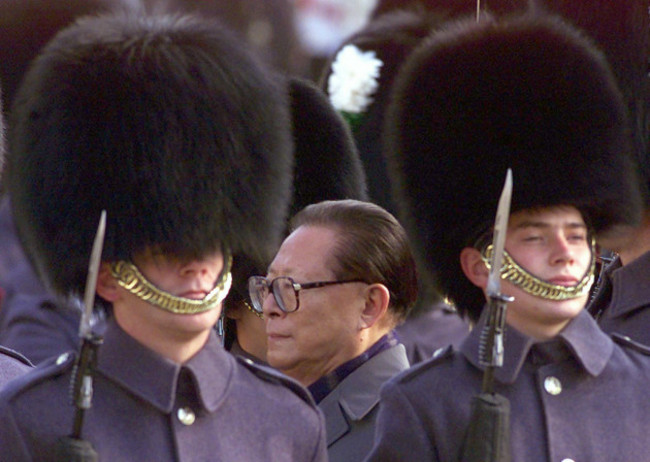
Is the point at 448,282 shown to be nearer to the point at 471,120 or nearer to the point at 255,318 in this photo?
the point at 471,120

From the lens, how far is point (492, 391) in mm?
3447

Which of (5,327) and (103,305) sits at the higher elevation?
(103,305)

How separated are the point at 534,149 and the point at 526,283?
1.43 feet

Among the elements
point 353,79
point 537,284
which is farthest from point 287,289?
point 353,79

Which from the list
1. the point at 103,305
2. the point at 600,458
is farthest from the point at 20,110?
the point at 600,458

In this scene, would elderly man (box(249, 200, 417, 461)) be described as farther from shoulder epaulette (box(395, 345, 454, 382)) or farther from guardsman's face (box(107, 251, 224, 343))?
guardsman's face (box(107, 251, 224, 343))

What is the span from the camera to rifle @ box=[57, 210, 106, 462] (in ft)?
10.3

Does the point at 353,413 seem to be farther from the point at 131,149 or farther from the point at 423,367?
the point at 131,149

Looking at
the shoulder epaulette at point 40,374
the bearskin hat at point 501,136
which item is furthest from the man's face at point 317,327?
the shoulder epaulette at point 40,374

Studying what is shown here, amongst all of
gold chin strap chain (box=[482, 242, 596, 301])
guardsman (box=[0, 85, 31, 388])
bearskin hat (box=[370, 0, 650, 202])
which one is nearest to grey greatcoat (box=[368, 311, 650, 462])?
gold chin strap chain (box=[482, 242, 596, 301])

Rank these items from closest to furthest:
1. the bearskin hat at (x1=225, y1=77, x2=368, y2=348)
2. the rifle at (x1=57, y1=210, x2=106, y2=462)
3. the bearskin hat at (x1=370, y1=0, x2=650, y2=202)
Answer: the rifle at (x1=57, y1=210, x2=106, y2=462) → the bearskin hat at (x1=370, y1=0, x2=650, y2=202) → the bearskin hat at (x1=225, y1=77, x2=368, y2=348)

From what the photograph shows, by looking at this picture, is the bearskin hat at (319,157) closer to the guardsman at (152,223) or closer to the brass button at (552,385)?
the guardsman at (152,223)

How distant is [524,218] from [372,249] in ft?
2.65

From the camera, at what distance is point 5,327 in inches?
267
